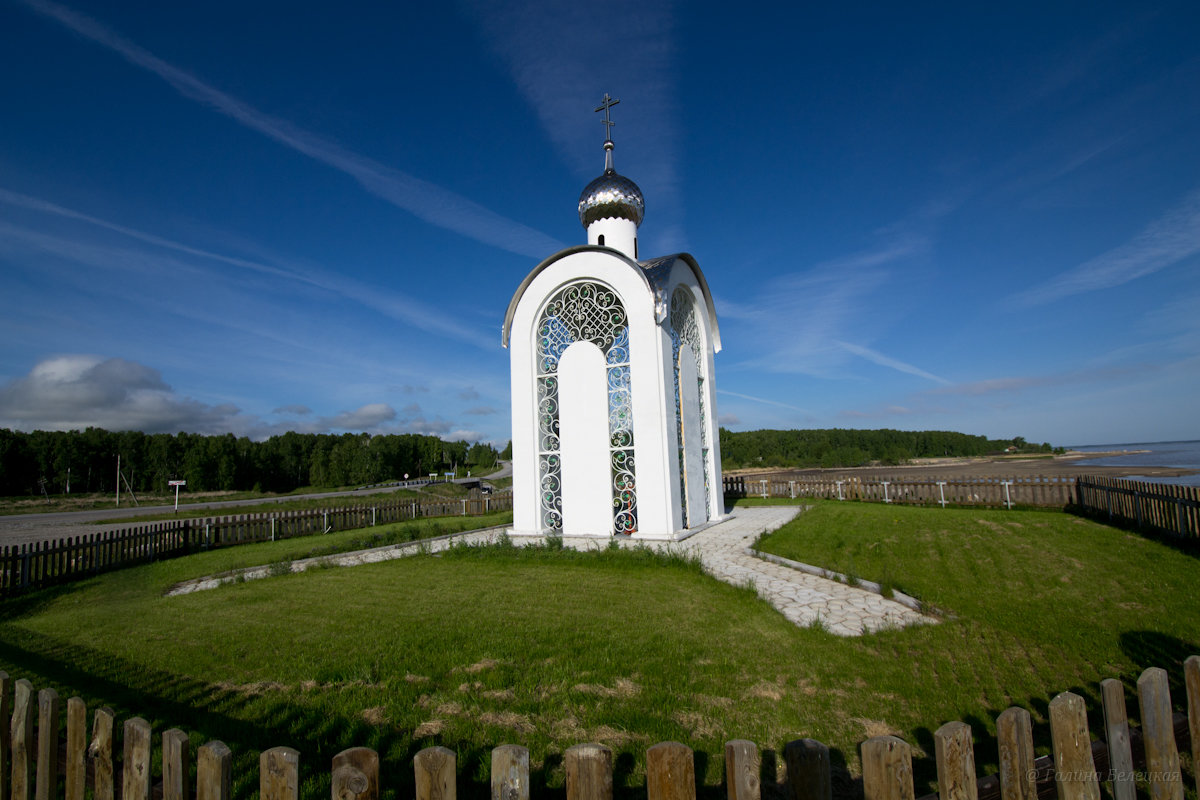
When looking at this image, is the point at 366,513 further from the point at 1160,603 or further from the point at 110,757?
the point at 1160,603

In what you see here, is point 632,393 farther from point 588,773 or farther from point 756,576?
point 588,773

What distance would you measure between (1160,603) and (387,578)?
10673 millimetres

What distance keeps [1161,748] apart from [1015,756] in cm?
92

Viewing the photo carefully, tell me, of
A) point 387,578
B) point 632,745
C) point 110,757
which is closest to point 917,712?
point 632,745

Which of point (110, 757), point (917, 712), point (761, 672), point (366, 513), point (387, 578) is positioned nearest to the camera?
point (110, 757)

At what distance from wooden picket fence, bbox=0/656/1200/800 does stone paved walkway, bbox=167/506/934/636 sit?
3.87 metres

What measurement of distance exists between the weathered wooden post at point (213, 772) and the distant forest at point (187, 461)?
72.0 metres

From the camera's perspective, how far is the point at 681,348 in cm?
1538

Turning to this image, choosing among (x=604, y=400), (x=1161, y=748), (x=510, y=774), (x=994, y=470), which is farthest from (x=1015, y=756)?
(x=994, y=470)

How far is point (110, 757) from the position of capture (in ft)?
7.73

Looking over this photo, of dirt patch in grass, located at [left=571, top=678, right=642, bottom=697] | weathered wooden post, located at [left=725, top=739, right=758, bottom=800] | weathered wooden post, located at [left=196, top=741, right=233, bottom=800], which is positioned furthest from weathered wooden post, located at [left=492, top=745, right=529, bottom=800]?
dirt patch in grass, located at [left=571, top=678, right=642, bottom=697]

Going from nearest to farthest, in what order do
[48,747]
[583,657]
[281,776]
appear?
1. [281,776]
2. [48,747]
3. [583,657]

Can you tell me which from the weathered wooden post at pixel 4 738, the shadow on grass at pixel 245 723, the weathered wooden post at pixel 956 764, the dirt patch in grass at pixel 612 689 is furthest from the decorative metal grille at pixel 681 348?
the weathered wooden post at pixel 4 738

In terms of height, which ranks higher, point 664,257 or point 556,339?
point 664,257
